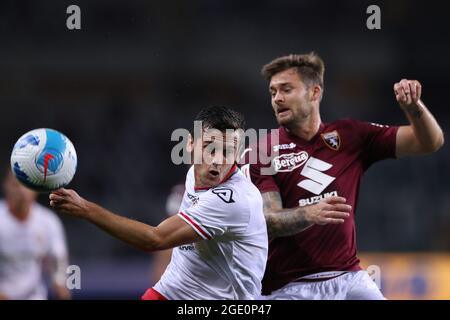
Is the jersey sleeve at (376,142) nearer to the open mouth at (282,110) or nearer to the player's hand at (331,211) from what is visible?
the open mouth at (282,110)

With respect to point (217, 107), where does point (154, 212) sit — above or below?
below

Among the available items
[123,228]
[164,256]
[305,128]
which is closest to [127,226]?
[123,228]

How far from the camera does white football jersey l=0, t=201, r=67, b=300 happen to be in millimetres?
9875

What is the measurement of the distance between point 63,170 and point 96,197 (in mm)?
10416

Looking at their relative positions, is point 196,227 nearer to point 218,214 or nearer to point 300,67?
point 218,214

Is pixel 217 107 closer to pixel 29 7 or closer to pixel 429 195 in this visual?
pixel 429 195

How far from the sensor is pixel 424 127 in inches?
263

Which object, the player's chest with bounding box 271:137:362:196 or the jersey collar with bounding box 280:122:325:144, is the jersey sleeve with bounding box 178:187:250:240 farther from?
the jersey collar with bounding box 280:122:325:144

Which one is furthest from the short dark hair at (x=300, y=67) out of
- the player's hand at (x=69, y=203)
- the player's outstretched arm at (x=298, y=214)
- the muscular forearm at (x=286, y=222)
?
the player's hand at (x=69, y=203)

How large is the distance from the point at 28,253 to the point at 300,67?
14.9 feet

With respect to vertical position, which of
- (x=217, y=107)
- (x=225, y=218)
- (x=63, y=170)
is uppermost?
(x=217, y=107)

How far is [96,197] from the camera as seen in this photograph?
51.1ft
